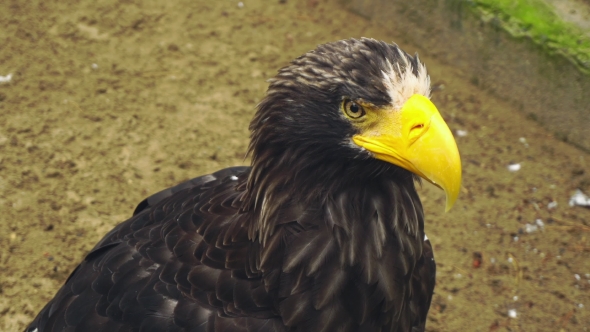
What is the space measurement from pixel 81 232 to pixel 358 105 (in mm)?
2754

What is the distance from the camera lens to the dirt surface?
4.21 meters

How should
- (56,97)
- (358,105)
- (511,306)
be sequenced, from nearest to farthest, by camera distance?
1. (358,105)
2. (511,306)
3. (56,97)

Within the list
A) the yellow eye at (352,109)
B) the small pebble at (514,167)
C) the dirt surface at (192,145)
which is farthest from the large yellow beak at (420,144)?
the small pebble at (514,167)

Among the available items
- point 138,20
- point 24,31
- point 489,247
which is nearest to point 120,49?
point 138,20

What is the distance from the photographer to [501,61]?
210 inches

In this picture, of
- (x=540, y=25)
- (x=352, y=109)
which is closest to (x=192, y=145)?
(x=352, y=109)

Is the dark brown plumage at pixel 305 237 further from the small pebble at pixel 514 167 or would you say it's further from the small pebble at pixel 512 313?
the small pebble at pixel 514 167

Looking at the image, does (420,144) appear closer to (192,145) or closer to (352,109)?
(352,109)

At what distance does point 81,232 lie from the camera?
175 inches

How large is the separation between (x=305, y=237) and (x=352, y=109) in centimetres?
57

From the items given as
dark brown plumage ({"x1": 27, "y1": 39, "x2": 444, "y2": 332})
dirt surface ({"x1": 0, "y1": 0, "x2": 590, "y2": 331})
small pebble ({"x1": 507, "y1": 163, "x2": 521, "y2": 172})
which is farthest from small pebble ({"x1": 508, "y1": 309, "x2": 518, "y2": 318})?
dark brown plumage ({"x1": 27, "y1": 39, "x2": 444, "y2": 332})

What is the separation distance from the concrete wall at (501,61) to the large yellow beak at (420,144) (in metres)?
3.05

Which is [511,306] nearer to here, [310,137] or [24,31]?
[310,137]

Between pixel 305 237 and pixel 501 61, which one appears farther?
pixel 501 61
